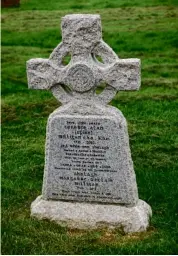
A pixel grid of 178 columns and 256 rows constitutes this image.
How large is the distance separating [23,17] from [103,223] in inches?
857

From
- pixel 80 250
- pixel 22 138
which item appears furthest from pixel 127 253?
pixel 22 138

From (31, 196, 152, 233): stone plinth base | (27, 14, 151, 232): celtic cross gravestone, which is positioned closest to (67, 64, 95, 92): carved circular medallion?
(27, 14, 151, 232): celtic cross gravestone

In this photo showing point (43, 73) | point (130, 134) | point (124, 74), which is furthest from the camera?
point (130, 134)

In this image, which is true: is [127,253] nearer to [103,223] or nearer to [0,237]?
[103,223]

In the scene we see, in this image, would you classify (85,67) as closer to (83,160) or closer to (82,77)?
(82,77)

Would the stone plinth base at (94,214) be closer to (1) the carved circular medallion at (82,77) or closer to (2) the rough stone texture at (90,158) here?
(2) the rough stone texture at (90,158)

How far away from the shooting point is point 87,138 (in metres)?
7.12

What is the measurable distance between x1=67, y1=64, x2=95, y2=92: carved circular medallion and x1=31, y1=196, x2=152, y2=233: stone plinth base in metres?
1.35

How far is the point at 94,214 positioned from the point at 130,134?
159 inches

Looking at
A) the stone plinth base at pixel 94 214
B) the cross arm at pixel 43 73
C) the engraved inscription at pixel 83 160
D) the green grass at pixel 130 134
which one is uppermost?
the cross arm at pixel 43 73

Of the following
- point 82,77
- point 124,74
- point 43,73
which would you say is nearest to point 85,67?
point 82,77

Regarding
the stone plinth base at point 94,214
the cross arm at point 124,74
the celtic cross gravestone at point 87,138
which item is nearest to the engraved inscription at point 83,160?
the celtic cross gravestone at point 87,138

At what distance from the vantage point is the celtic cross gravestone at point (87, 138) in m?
6.94

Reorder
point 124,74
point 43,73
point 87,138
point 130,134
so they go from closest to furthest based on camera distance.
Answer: point 124,74
point 87,138
point 43,73
point 130,134
